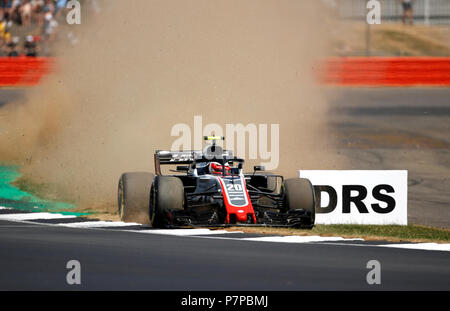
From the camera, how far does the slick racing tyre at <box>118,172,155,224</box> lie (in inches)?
547

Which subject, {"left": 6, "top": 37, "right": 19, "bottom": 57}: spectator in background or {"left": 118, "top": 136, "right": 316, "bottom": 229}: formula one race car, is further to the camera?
{"left": 6, "top": 37, "right": 19, "bottom": 57}: spectator in background

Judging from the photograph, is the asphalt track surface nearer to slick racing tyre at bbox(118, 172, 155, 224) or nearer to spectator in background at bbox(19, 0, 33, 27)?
slick racing tyre at bbox(118, 172, 155, 224)

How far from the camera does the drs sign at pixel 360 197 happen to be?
14609 mm

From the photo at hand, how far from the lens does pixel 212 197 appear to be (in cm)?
1315

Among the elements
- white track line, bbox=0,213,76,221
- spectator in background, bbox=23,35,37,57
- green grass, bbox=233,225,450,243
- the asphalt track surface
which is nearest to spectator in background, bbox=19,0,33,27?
spectator in background, bbox=23,35,37,57

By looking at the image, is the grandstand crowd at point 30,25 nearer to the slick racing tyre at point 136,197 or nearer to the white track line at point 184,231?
the slick racing tyre at point 136,197

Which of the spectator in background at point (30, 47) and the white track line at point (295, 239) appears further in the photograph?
the spectator in background at point (30, 47)

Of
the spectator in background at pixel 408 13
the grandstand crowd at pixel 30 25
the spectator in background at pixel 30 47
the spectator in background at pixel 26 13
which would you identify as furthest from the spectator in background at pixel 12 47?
the spectator in background at pixel 408 13

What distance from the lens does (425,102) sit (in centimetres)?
2711

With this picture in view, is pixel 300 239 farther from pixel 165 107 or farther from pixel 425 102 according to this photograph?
pixel 425 102

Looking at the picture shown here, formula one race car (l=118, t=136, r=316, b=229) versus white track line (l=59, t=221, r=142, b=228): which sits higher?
formula one race car (l=118, t=136, r=316, b=229)
